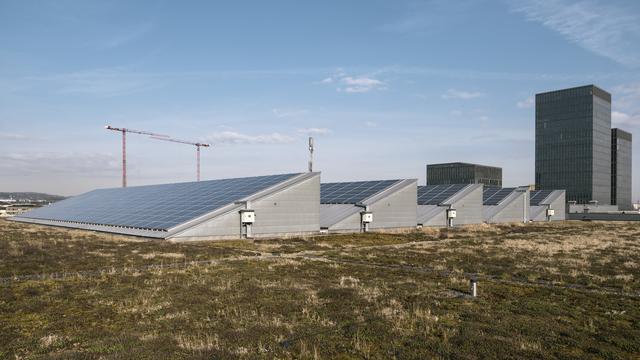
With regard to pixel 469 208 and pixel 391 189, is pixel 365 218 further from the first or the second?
pixel 469 208

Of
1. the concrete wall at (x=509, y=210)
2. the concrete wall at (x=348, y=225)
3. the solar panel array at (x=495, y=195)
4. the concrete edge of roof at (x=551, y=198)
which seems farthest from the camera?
the concrete edge of roof at (x=551, y=198)

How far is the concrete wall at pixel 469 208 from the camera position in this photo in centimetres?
7900

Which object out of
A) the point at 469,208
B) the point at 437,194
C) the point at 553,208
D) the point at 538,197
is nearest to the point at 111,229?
the point at 437,194

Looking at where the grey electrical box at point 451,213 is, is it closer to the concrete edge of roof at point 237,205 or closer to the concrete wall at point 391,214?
the concrete wall at point 391,214

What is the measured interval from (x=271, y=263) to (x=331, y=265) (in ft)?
14.0

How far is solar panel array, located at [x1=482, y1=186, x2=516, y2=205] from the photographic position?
313 ft

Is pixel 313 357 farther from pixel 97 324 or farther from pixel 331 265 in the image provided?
pixel 331 265

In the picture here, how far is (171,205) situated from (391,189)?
32.0 metres

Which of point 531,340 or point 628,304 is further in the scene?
point 628,304

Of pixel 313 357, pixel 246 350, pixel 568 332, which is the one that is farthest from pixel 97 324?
pixel 568 332

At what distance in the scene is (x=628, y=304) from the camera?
19609 millimetres

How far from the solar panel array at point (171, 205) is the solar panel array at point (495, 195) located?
55481mm

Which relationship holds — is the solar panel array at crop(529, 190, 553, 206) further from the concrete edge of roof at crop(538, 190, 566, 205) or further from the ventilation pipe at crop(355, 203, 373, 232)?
the ventilation pipe at crop(355, 203, 373, 232)

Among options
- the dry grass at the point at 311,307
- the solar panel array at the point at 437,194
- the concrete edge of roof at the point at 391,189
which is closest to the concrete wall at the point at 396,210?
the concrete edge of roof at the point at 391,189
